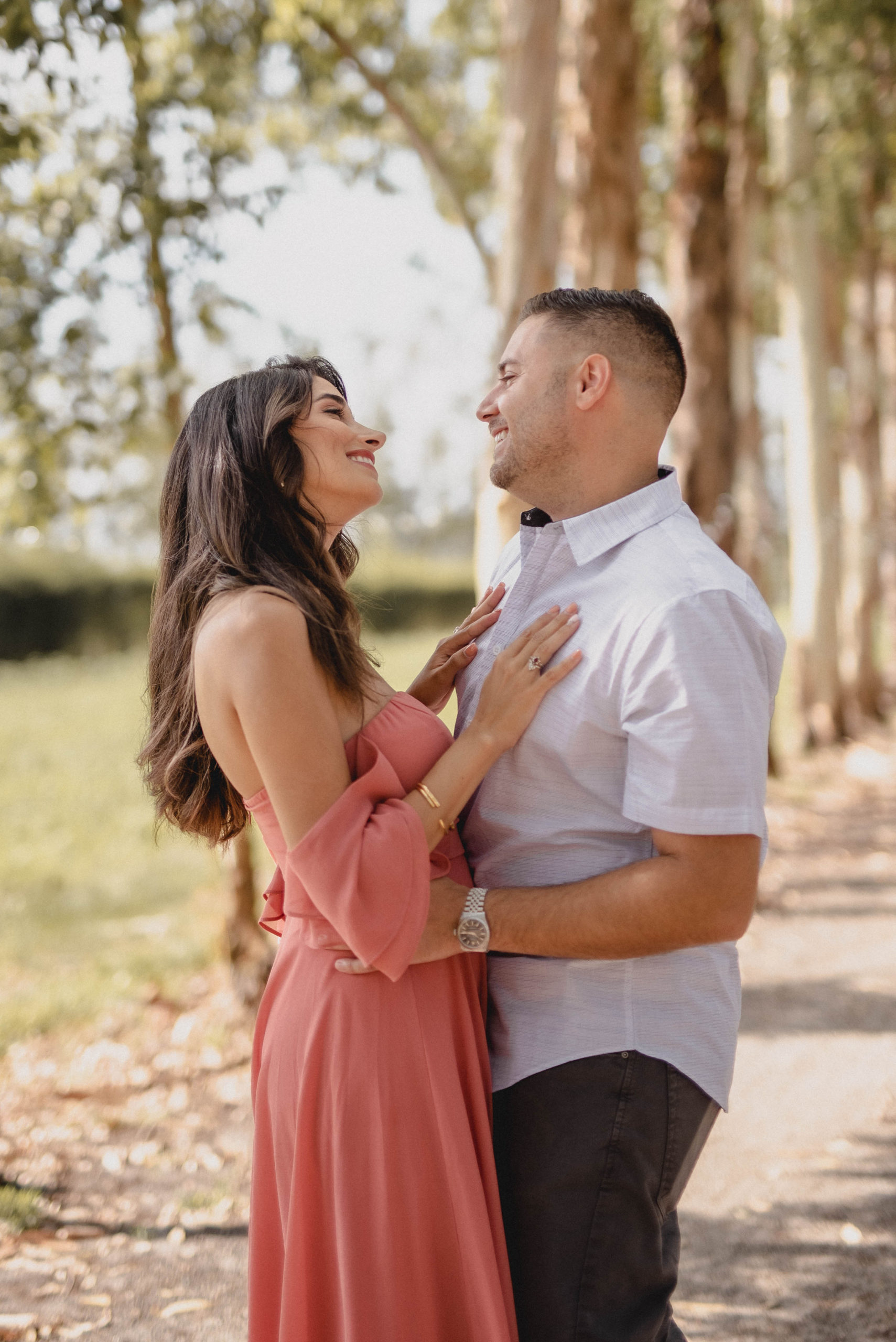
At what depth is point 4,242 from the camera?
17.9 ft

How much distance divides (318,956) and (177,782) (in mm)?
467

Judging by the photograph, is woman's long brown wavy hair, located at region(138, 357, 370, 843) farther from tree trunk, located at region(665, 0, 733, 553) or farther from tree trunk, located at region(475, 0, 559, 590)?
tree trunk, located at region(665, 0, 733, 553)

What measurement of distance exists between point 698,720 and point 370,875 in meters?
0.61

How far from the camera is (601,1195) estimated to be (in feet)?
6.77

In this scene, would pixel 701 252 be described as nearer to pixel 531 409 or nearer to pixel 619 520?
pixel 531 409

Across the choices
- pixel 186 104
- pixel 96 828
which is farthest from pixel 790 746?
pixel 186 104

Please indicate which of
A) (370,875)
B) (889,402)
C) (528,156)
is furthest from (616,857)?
(889,402)

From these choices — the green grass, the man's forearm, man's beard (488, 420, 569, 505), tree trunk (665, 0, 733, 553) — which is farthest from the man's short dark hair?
tree trunk (665, 0, 733, 553)

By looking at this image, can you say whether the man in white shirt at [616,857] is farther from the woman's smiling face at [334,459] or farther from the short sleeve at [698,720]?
the woman's smiling face at [334,459]

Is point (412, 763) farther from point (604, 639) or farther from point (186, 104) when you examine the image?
point (186, 104)

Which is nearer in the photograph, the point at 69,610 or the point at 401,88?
the point at 401,88

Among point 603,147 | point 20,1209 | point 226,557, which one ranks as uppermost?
point 603,147

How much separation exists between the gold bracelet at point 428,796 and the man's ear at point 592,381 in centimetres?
80

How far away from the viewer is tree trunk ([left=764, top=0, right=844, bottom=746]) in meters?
12.1
